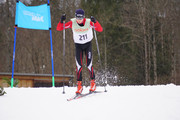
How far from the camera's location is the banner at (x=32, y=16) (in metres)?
6.70

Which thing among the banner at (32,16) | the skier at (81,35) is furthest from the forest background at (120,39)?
the skier at (81,35)

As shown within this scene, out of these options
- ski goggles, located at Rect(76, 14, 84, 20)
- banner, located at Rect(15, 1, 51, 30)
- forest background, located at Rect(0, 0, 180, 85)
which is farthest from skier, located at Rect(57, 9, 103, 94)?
forest background, located at Rect(0, 0, 180, 85)

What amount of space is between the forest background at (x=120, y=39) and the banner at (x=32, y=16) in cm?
789

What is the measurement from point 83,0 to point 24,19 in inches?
413

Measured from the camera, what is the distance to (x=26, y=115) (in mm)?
2270

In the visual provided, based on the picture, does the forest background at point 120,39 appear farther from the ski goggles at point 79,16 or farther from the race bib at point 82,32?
the ski goggles at point 79,16

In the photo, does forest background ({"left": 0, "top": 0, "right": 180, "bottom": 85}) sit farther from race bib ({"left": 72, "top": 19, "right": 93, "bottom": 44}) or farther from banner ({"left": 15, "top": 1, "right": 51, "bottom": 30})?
race bib ({"left": 72, "top": 19, "right": 93, "bottom": 44})

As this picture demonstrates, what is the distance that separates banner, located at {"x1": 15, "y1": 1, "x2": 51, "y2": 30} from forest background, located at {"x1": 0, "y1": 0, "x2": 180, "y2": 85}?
7887 mm

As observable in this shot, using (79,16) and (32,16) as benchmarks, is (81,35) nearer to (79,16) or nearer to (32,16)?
(79,16)

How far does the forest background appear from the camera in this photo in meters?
14.5

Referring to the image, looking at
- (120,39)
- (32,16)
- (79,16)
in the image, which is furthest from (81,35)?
(120,39)

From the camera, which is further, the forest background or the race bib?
the forest background

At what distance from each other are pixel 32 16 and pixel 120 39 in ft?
33.6

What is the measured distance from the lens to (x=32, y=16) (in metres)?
6.96
